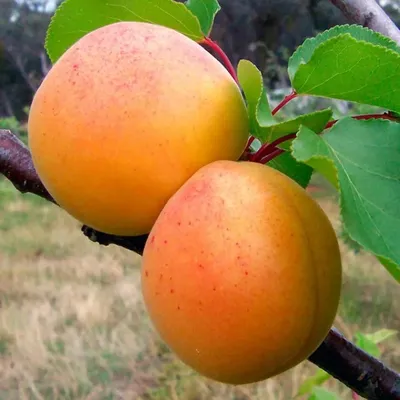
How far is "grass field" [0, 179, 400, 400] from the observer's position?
236cm

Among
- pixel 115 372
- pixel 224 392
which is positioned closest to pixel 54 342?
pixel 115 372

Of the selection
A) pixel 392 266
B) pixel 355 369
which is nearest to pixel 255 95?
pixel 392 266

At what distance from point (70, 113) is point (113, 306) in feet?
9.11

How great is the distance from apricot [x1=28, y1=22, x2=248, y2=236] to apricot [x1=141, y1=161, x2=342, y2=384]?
0.02m

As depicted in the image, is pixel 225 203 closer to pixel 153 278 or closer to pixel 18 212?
pixel 153 278

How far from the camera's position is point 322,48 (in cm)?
38

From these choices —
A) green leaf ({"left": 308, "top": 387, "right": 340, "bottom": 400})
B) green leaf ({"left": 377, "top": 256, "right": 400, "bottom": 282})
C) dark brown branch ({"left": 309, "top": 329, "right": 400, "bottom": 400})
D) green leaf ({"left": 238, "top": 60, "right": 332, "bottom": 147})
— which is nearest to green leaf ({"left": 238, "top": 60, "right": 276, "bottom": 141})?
green leaf ({"left": 238, "top": 60, "right": 332, "bottom": 147})

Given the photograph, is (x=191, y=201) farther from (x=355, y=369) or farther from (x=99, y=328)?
(x=99, y=328)

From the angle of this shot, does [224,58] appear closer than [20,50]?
Yes

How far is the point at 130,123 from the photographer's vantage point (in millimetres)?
366

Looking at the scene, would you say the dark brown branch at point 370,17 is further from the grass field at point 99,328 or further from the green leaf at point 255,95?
the grass field at point 99,328

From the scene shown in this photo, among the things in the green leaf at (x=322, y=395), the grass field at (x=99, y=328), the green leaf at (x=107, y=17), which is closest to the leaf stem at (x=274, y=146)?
the green leaf at (x=107, y=17)

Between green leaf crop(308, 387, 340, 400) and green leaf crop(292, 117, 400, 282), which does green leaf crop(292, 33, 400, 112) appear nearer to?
green leaf crop(292, 117, 400, 282)

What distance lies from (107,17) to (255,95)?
0.15 m
